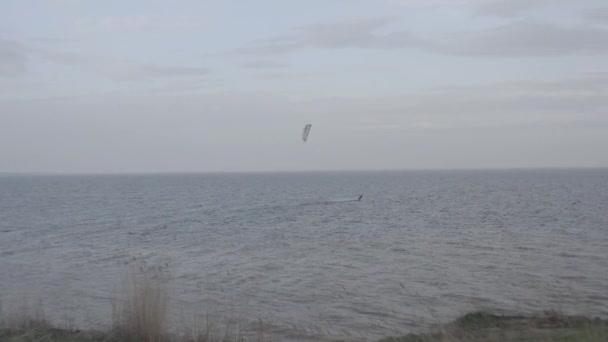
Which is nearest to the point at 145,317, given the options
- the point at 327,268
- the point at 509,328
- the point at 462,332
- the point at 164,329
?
the point at 164,329

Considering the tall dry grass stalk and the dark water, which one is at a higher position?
the tall dry grass stalk

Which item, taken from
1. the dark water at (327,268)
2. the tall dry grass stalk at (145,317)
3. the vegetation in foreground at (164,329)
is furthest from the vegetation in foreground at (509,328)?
the tall dry grass stalk at (145,317)

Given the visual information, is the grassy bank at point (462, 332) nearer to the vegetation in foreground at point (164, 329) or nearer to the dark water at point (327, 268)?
the vegetation in foreground at point (164, 329)

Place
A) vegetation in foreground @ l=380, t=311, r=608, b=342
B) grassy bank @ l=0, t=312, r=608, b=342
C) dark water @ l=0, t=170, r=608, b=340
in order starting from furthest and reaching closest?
dark water @ l=0, t=170, r=608, b=340 < vegetation in foreground @ l=380, t=311, r=608, b=342 < grassy bank @ l=0, t=312, r=608, b=342

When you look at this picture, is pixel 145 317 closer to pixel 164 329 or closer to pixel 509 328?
pixel 164 329

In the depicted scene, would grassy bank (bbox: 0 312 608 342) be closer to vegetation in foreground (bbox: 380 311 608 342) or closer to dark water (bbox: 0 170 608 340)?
vegetation in foreground (bbox: 380 311 608 342)

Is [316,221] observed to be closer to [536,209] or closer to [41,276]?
[536,209]

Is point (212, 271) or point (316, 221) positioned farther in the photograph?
point (316, 221)

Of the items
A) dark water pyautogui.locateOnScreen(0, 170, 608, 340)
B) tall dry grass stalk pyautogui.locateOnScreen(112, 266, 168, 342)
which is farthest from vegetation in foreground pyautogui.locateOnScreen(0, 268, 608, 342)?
dark water pyautogui.locateOnScreen(0, 170, 608, 340)

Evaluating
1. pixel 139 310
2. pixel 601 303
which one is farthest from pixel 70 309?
pixel 601 303

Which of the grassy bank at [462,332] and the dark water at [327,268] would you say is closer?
the grassy bank at [462,332]

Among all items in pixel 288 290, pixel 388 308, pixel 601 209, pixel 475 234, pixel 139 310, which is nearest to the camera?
pixel 139 310

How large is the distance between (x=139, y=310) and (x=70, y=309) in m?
6.50

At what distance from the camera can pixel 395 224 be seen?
4403 cm
